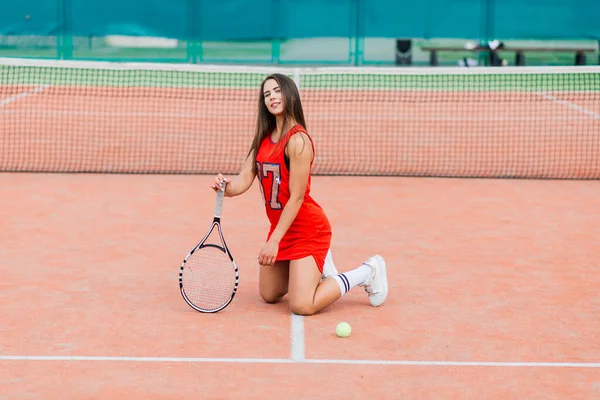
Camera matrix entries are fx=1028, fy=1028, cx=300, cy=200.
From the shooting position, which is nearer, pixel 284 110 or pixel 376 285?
pixel 284 110

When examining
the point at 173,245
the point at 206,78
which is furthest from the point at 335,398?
the point at 206,78

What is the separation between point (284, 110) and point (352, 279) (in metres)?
1.08

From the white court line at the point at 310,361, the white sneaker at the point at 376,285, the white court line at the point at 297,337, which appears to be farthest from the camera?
the white sneaker at the point at 376,285

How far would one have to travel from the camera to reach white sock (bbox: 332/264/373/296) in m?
6.07

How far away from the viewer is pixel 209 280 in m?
6.59

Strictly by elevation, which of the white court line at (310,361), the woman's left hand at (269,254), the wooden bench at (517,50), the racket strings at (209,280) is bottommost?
the white court line at (310,361)

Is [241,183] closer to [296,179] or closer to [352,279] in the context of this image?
[296,179]

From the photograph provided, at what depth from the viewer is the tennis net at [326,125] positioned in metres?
11.3

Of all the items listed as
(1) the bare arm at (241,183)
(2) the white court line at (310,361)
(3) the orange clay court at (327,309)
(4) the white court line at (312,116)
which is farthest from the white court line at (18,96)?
(2) the white court line at (310,361)

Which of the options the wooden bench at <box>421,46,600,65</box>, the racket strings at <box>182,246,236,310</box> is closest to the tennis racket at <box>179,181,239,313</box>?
the racket strings at <box>182,246,236,310</box>

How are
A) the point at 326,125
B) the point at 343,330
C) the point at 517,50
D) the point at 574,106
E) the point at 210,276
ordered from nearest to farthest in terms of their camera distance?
the point at 343,330
the point at 210,276
the point at 326,125
the point at 574,106
the point at 517,50

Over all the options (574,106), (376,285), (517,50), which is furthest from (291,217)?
(517,50)

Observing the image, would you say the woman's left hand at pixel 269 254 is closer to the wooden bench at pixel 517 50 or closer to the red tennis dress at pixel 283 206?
the red tennis dress at pixel 283 206

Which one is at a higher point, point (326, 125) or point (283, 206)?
point (283, 206)
